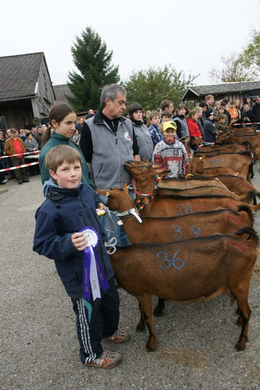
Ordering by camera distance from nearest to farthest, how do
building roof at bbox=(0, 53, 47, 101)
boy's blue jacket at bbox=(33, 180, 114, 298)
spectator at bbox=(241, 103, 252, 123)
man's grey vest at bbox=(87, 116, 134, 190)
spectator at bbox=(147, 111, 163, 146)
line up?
boy's blue jacket at bbox=(33, 180, 114, 298) → man's grey vest at bbox=(87, 116, 134, 190) → spectator at bbox=(147, 111, 163, 146) → spectator at bbox=(241, 103, 252, 123) → building roof at bbox=(0, 53, 47, 101)

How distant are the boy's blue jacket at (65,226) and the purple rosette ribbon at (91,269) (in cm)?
7

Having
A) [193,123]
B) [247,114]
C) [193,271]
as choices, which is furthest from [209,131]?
[193,271]

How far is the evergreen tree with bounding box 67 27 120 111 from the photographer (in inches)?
1513

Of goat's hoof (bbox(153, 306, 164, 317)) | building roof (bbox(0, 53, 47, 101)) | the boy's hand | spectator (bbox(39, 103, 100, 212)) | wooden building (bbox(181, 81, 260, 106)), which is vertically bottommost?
goat's hoof (bbox(153, 306, 164, 317))

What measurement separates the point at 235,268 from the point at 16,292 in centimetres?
317

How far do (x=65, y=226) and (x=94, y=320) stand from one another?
0.88m

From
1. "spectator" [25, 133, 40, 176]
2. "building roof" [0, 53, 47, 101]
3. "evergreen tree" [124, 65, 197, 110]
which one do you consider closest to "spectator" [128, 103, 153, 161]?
"spectator" [25, 133, 40, 176]

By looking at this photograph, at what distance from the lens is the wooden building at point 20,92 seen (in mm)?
19484

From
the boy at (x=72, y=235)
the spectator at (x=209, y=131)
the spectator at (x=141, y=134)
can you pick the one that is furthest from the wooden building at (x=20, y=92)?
→ the boy at (x=72, y=235)

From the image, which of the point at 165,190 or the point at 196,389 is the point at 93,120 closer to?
the point at 165,190

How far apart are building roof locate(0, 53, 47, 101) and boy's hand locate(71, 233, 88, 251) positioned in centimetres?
1941

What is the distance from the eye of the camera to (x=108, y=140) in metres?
3.61

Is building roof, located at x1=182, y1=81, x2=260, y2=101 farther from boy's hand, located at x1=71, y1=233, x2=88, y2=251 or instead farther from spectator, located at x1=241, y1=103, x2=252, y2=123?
boy's hand, located at x1=71, y1=233, x2=88, y2=251

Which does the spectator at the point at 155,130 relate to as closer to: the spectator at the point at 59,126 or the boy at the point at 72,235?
the spectator at the point at 59,126
